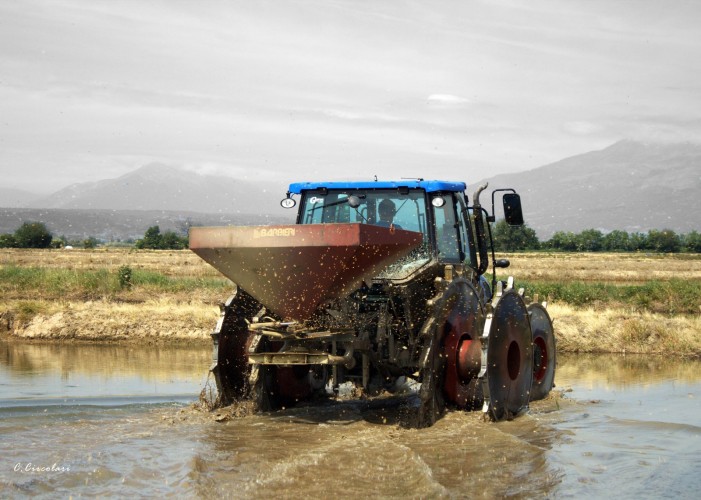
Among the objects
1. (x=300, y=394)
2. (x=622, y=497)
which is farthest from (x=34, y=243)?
(x=622, y=497)

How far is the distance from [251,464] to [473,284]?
411cm

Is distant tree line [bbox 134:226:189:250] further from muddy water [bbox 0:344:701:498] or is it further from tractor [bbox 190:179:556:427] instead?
tractor [bbox 190:179:556:427]

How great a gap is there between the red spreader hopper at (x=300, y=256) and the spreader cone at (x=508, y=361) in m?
1.64

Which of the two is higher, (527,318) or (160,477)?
(527,318)

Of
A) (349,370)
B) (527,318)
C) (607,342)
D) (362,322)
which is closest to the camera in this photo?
(362,322)

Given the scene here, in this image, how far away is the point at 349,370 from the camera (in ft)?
34.1

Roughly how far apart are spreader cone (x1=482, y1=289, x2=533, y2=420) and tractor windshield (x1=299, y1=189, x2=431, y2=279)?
3.88 ft

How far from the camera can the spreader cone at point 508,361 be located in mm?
9883

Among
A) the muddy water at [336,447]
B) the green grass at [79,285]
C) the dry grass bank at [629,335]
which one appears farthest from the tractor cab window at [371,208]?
the green grass at [79,285]

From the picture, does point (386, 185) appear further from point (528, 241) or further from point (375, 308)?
point (528, 241)

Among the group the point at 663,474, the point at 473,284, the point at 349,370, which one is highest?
the point at 473,284

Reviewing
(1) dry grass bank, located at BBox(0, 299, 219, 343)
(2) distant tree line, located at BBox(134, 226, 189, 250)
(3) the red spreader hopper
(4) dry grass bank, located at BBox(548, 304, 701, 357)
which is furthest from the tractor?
(2) distant tree line, located at BBox(134, 226, 189, 250)

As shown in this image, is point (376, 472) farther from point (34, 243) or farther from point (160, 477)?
point (34, 243)

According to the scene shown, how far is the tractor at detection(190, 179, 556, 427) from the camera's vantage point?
8992 mm
